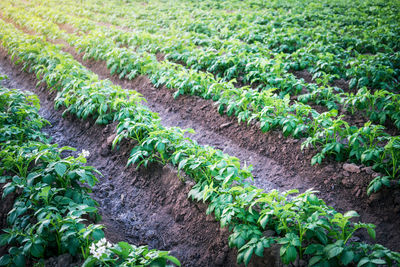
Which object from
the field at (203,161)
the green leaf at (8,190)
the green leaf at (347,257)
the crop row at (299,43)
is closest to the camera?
A: the green leaf at (347,257)

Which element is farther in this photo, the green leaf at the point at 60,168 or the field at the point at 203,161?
the green leaf at the point at 60,168

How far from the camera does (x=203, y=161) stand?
369cm

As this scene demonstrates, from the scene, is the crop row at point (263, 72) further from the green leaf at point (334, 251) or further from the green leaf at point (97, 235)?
the green leaf at point (97, 235)

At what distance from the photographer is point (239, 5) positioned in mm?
16578

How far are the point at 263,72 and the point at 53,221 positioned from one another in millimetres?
5402

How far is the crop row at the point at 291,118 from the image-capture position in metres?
3.88

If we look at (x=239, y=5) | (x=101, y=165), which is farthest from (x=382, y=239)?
(x=239, y=5)

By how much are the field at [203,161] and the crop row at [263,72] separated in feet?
0.16

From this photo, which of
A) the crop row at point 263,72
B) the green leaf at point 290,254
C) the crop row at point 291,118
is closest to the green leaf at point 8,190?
the green leaf at point 290,254

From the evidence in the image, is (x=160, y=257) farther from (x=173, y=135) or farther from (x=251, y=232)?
(x=173, y=135)

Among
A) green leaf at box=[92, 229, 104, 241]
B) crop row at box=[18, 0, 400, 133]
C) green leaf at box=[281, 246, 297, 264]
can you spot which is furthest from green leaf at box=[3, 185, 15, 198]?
crop row at box=[18, 0, 400, 133]

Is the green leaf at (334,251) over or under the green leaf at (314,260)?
over

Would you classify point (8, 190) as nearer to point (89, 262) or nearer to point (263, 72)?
point (89, 262)

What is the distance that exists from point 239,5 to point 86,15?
902cm
